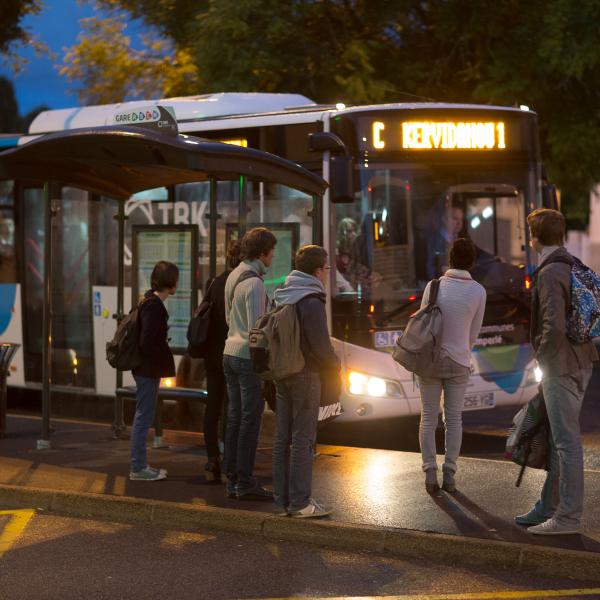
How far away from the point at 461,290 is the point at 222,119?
445 centimetres

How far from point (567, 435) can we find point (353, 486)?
2.05 metres

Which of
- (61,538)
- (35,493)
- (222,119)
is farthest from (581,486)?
(222,119)

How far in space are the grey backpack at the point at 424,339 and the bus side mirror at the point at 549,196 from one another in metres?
3.74

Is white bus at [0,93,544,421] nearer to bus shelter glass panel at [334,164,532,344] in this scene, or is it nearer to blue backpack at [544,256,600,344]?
bus shelter glass panel at [334,164,532,344]

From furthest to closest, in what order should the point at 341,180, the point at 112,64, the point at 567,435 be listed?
the point at 112,64, the point at 341,180, the point at 567,435

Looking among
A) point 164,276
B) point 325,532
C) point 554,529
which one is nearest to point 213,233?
point 164,276

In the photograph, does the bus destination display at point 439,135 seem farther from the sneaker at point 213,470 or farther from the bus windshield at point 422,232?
the sneaker at point 213,470

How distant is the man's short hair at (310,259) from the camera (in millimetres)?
7340

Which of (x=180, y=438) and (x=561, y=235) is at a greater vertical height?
(x=561, y=235)

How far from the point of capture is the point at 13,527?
7.74 metres

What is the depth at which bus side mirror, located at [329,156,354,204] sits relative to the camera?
35.1 ft

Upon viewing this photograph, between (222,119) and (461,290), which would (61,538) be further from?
(222,119)

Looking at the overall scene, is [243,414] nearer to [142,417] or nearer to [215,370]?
[215,370]

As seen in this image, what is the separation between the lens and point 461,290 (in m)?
8.15
